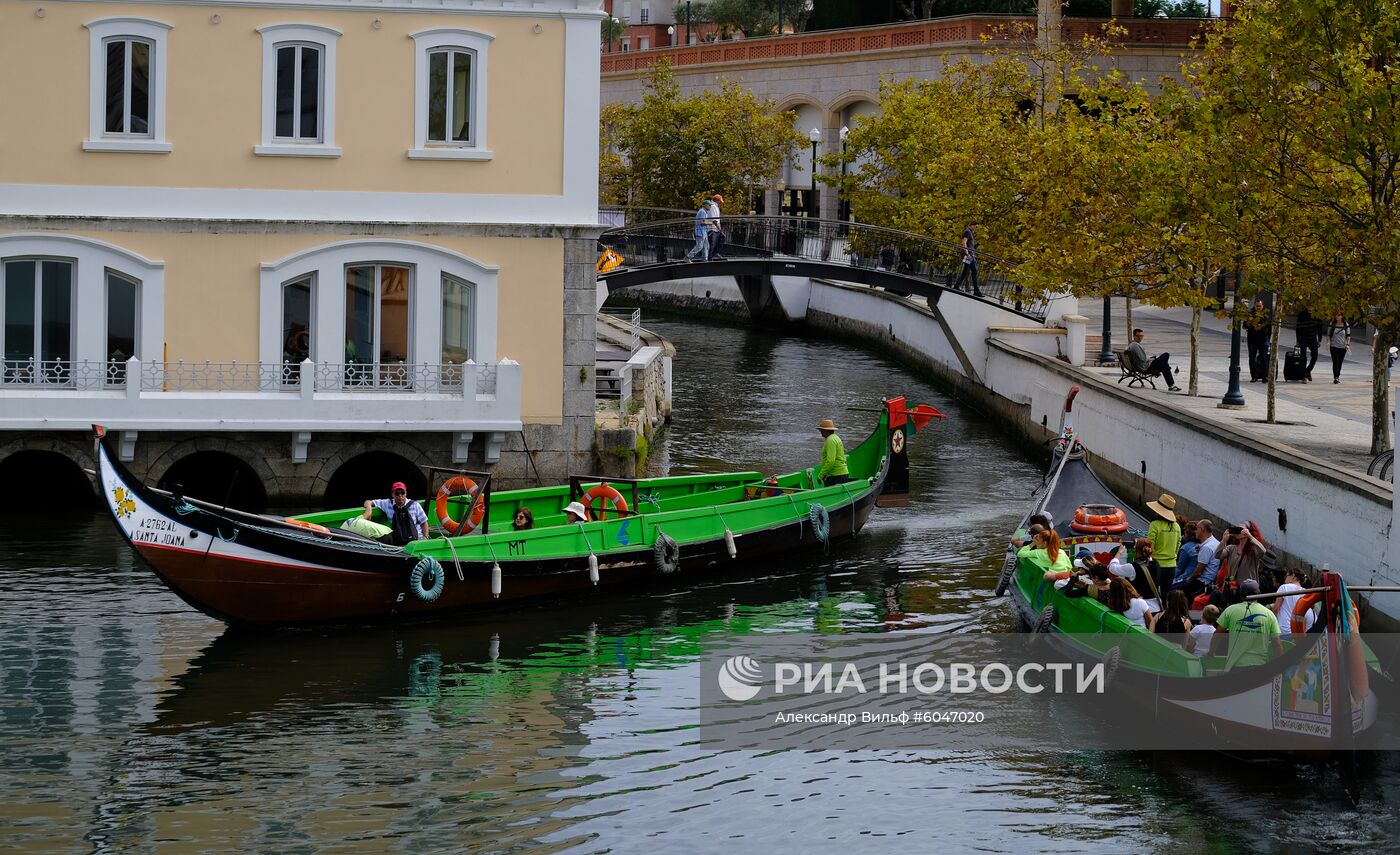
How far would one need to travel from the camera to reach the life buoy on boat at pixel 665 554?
26.9m

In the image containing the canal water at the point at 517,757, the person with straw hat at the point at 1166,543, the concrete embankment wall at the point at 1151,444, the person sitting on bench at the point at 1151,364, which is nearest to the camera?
the canal water at the point at 517,757

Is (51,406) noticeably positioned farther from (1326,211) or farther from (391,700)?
(1326,211)

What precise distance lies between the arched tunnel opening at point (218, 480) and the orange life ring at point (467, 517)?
5.21 metres

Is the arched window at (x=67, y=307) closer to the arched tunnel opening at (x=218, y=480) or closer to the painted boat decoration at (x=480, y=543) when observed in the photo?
the arched tunnel opening at (x=218, y=480)

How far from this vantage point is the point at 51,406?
2955 centimetres

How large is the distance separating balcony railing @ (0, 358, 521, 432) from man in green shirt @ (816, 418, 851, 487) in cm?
514

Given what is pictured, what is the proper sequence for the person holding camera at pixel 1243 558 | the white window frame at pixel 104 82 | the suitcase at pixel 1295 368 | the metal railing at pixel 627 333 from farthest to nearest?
the metal railing at pixel 627 333
the suitcase at pixel 1295 368
the white window frame at pixel 104 82
the person holding camera at pixel 1243 558

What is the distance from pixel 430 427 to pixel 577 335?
3031 millimetres

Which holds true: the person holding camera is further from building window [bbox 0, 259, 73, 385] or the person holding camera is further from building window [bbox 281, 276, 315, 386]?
building window [bbox 0, 259, 73, 385]

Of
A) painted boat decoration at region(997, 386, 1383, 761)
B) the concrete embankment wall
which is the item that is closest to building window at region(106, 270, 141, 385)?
painted boat decoration at region(997, 386, 1383, 761)

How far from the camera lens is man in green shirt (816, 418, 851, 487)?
30594mm

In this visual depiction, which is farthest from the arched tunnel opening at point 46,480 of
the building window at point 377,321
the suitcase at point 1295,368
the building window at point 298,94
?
the suitcase at point 1295,368

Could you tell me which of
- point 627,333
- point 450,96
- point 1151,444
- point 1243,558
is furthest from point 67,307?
point 1243,558

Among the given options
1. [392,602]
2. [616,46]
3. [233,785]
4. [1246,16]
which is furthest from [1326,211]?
[616,46]
